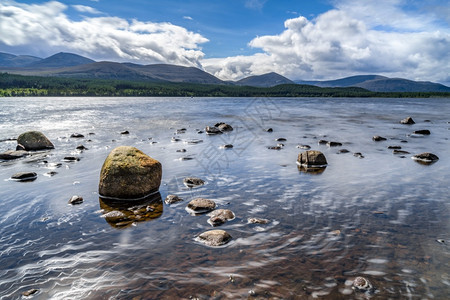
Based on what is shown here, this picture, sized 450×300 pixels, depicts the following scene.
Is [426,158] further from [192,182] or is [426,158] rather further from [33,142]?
[33,142]

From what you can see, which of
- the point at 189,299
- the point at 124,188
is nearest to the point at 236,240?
the point at 189,299

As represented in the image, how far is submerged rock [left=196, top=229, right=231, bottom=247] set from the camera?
318 inches

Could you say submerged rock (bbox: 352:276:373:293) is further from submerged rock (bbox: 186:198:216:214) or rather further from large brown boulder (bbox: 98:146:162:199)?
large brown boulder (bbox: 98:146:162:199)

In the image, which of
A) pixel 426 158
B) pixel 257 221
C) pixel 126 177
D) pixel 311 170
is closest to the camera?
pixel 257 221

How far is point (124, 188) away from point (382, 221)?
414 inches

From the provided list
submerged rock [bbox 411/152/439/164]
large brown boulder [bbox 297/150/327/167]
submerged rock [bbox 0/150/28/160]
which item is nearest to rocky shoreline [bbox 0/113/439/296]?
large brown boulder [bbox 297/150/327/167]

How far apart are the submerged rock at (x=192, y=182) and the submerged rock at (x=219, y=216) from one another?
365 centimetres

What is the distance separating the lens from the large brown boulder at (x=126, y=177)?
11.8 metres

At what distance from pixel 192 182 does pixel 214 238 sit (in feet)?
19.4

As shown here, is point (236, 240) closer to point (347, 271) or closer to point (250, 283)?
point (250, 283)

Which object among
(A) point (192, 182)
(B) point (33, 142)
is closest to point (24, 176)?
(B) point (33, 142)

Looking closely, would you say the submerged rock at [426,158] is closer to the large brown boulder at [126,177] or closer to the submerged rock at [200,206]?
the submerged rock at [200,206]

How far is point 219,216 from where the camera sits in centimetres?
975

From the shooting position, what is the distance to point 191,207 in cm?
1063
